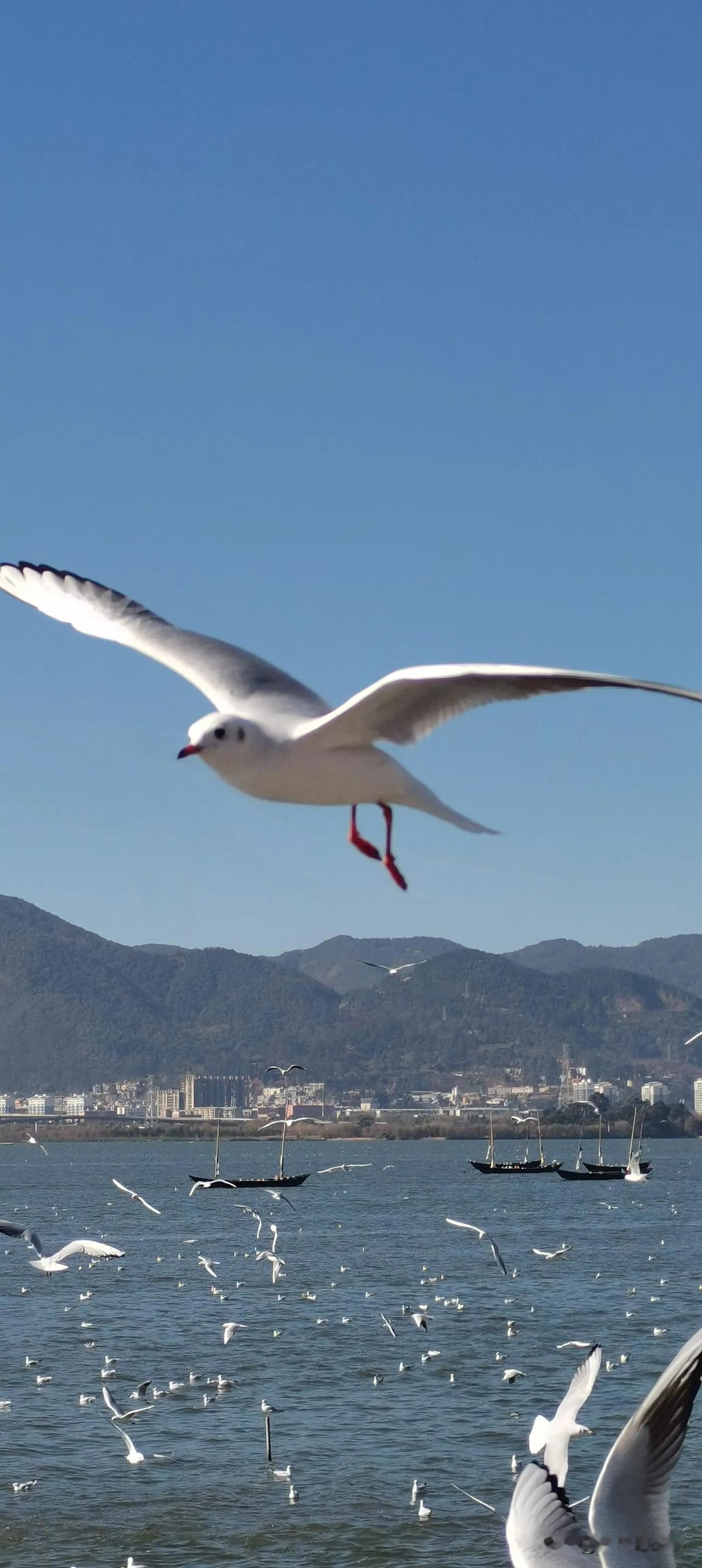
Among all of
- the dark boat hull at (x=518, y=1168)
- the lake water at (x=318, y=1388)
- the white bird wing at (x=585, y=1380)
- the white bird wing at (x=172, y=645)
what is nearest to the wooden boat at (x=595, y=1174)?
the dark boat hull at (x=518, y=1168)

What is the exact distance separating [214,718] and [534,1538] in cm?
449

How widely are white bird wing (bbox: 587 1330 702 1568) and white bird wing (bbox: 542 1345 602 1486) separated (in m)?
0.88

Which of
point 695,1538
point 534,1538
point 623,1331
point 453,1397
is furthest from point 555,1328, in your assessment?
point 534,1538

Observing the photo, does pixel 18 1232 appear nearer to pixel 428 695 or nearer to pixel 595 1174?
pixel 428 695

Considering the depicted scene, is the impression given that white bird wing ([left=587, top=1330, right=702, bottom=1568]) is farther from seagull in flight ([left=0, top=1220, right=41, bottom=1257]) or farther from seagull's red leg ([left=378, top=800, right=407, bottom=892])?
seagull in flight ([left=0, top=1220, right=41, bottom=1257])

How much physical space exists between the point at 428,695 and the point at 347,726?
286 mm

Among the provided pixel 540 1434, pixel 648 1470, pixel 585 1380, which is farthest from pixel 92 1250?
pixel 648 1470

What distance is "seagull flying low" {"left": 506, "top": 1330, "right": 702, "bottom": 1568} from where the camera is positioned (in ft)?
19.5

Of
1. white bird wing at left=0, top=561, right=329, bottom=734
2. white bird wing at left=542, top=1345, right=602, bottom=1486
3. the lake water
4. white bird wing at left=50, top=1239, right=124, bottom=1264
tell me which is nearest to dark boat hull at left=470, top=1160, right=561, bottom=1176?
the lake water

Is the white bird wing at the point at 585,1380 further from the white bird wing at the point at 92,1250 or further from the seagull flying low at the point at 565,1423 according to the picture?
the white bird wing at the point at 92,1250

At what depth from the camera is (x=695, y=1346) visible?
545cm

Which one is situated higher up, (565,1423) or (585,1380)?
(585,1380)

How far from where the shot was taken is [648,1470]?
632cm

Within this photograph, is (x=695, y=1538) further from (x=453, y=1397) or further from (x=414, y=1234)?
(x=414, y=1234)
